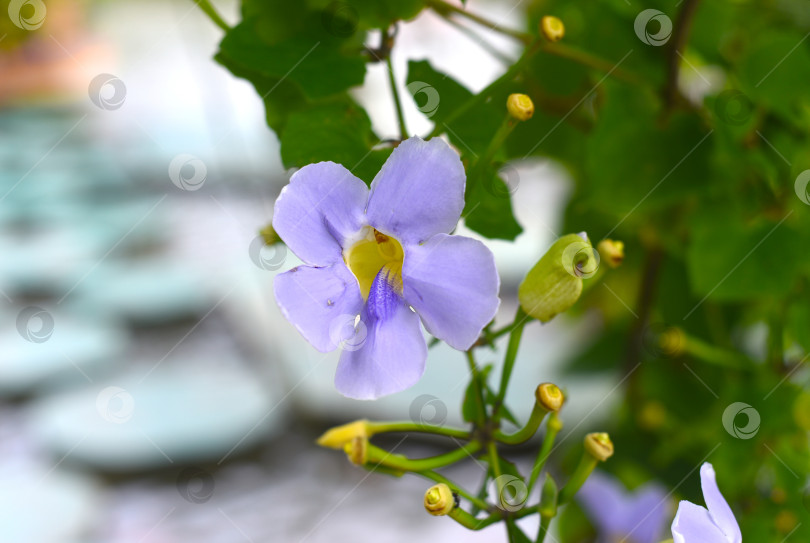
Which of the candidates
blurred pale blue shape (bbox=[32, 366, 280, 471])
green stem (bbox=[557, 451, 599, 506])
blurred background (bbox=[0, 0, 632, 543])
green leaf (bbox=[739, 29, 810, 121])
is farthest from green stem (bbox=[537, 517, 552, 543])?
blurred pale blue shape (bbox=[32, 366, 280, 471])

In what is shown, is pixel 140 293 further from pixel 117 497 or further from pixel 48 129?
pixel 48 129

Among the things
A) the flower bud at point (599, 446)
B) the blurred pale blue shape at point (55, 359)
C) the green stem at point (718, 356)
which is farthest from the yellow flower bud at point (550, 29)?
the blurred pale blue shape at point (55, 359)

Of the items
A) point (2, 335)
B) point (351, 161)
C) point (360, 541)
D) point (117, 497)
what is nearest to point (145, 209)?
point (2, 335)

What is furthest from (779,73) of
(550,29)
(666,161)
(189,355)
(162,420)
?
(189,355)

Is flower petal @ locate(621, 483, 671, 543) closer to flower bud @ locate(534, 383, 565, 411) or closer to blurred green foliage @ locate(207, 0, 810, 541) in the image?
blurred green foliage @ locate(207, 0, 810, 541)

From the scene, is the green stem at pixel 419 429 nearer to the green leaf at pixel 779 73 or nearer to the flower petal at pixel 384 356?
the flower petal at pixel 384 356

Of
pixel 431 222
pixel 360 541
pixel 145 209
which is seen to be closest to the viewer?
pixel 431 222
